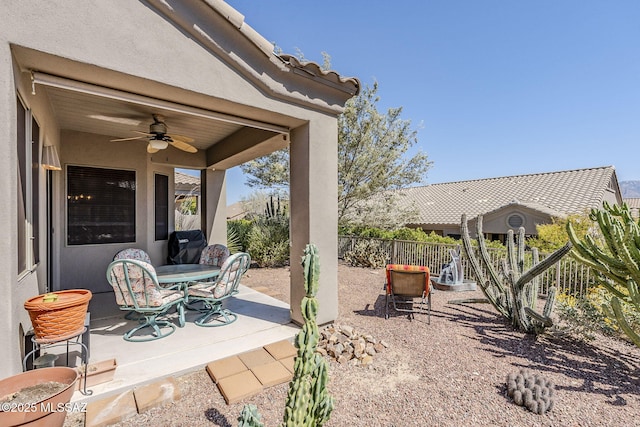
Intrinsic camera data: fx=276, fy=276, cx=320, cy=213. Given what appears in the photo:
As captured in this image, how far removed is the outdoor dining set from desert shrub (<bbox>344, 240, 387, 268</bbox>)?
617 centimetres

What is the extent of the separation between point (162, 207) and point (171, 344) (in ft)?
16.0

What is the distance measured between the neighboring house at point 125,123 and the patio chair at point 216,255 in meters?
2.06

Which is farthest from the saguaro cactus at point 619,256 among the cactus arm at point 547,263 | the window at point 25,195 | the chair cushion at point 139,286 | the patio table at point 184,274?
the window at point 25,195

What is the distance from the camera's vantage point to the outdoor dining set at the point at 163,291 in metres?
3.68

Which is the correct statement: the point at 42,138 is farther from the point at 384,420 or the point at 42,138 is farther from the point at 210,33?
the point at 384,420

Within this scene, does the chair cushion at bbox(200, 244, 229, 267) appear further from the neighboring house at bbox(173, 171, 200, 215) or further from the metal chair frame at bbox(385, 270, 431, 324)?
the neighboring house at bbox(173, 171, 200, 215)

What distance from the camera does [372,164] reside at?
12008 millimetres

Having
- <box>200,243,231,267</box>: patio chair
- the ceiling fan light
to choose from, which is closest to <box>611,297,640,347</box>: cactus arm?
<box>200,243,231,267</box>: patio chair

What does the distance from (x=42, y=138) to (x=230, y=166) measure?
4576mm

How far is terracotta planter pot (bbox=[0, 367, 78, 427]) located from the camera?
167cm

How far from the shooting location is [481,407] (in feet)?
9.09

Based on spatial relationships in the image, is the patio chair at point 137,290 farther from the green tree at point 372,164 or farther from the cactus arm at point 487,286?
the green tree at point 372,164

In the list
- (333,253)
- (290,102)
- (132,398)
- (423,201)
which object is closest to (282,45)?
(290,102)

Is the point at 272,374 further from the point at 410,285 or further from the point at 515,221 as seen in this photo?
the point at 515,221
